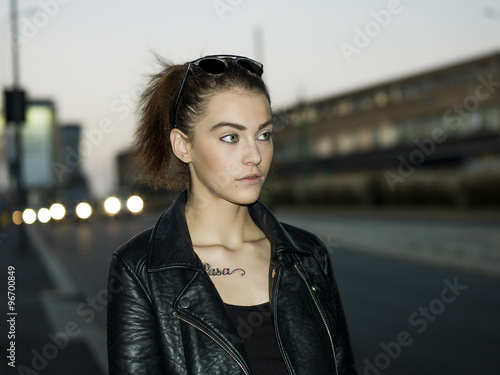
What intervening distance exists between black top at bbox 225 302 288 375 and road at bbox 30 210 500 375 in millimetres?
4626

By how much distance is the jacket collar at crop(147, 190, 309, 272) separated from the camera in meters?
2.14

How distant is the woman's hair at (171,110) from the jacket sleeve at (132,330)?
0.54 m

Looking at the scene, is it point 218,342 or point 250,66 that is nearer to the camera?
point 218,342

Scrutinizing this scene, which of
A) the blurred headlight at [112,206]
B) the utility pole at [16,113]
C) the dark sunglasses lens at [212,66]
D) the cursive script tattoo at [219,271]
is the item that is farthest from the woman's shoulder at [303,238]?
the utility pole at [16,113]

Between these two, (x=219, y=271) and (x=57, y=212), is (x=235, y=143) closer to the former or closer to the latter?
(x=219, y=271)

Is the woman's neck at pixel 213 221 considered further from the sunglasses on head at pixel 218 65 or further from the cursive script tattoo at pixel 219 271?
the sunglasses on head at pixel 218 65

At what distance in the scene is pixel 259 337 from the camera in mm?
2215

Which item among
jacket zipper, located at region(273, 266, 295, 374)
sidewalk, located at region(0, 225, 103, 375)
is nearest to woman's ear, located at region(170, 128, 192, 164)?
jacket zipper, located at region(273, 266, 295, 374)

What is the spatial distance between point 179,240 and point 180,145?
0.38m

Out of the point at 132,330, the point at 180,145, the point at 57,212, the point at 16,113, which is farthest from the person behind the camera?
the point at 16,113

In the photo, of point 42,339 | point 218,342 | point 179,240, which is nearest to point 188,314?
point 218,342

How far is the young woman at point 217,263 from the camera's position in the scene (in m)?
2.07

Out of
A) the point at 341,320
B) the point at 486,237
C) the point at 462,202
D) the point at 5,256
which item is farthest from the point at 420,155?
the point at 341,320

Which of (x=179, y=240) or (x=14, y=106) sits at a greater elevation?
(x=14, y=106)
